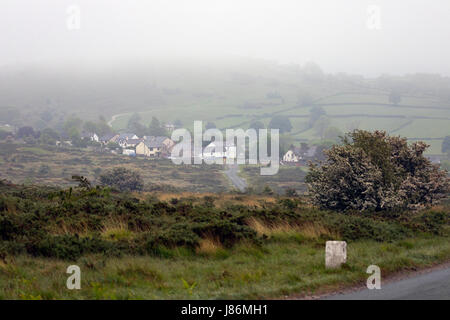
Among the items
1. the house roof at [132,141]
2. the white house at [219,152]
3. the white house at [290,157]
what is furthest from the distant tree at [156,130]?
the white house at [290,157]

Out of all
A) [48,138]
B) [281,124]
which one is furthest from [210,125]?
[48,138]

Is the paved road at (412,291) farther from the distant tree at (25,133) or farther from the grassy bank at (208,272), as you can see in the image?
the distant tree at (25,133)

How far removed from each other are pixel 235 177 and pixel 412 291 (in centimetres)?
8588

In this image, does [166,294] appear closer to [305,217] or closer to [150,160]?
Answer: [305,217]

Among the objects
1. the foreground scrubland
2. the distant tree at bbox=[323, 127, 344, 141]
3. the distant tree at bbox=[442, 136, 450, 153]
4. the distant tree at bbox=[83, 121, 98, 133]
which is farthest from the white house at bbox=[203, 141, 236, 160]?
the foreground scrubland

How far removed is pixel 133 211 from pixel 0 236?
187 inches

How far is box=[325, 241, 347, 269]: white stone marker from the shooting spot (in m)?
10.7

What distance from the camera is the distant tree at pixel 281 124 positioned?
7175 inches

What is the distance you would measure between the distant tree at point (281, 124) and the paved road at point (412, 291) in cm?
17040

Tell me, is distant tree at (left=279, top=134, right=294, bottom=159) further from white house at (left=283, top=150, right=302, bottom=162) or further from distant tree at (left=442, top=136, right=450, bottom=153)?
distant tree at (left=442, top=136, right=450, bottom=153)

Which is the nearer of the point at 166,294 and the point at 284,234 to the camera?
the point at 166,294
